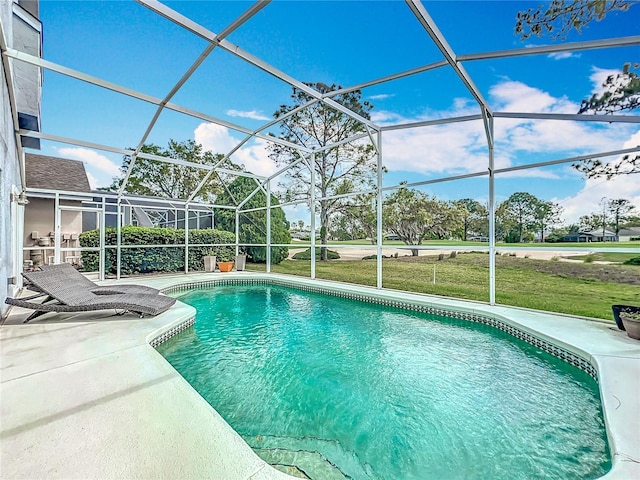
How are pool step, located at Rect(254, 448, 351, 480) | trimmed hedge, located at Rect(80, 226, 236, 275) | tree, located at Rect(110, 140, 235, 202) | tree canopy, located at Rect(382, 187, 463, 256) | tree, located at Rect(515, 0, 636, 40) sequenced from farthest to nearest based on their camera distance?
tree, located at Rect(110, 140, 235, 202), tree canopy, located at Rect(382, 187, 463, 256), trimmed hedge, located at Rect(80, 226, 236, 275), tree, located at Rect(515, 0, 636, 40), pool step, located at Rect(254, 448, 351, 480)

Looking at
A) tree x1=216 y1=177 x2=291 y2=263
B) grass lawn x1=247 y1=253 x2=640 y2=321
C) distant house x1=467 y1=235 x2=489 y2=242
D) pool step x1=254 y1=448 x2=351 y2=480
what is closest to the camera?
pool step x1=254 y1=448 x2=351 y2=480

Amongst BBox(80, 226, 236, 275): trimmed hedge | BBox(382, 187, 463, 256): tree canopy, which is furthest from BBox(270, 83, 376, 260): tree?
BBox(80, 226, 236, 275): trimmed hedge

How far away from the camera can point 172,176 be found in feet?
61.8

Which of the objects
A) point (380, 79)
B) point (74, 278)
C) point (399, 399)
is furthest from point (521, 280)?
point (74, 278)

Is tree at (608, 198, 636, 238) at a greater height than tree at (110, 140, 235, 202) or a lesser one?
lesser

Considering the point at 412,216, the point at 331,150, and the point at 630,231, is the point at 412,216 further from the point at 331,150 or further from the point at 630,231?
the point at 630,231

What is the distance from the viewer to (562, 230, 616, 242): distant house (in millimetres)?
6445

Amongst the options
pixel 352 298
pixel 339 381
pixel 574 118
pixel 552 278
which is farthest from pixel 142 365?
pixel 552 278

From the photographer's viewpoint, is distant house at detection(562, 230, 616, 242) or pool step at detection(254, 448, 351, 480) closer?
pool step at detection(254, 448, 351, 480)

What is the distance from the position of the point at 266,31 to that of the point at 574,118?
18.6 ft

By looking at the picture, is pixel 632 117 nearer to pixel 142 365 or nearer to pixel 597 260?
pixel 597 260

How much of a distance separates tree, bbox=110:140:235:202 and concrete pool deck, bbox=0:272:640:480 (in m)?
15.7

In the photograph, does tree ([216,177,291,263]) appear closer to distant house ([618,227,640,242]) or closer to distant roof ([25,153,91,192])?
distant roof ([25,153,91,192])

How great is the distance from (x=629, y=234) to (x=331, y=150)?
11.8m
